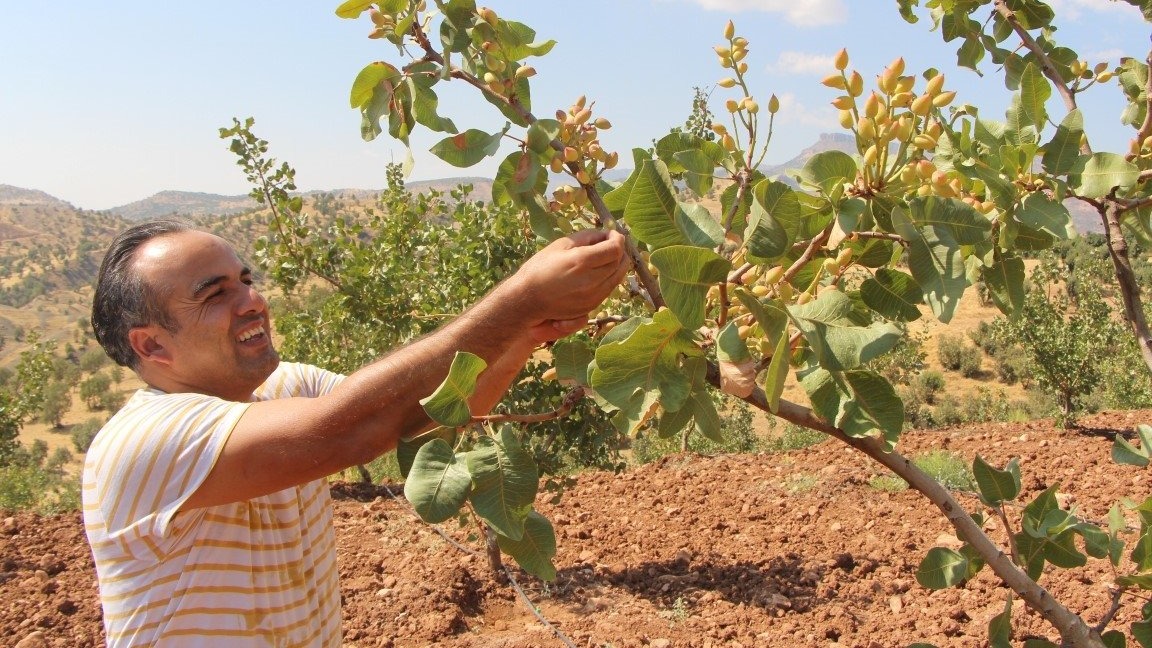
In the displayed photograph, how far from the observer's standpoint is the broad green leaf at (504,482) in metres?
1.00

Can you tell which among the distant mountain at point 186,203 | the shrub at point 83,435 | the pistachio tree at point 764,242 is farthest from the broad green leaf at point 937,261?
the distant mountain at point 186,203

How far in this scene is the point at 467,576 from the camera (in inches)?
194

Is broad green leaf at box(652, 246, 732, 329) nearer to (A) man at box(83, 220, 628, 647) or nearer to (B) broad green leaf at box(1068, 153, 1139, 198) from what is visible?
(A) man at box(83, 220, 628, 647)

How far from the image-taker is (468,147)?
3.81 feet

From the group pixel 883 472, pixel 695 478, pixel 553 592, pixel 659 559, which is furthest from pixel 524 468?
pixel 883 472

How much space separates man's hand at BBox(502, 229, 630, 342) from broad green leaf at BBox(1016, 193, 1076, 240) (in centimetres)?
53

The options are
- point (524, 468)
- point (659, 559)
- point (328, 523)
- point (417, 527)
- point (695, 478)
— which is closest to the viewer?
point (524, 468)

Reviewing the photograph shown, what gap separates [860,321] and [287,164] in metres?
5.36

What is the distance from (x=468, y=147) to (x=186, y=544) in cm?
104

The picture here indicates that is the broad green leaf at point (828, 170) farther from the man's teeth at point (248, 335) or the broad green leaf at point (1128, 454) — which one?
the man's teeth at point (248, 335)

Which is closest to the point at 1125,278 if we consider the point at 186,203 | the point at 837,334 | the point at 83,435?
the point at 837,334

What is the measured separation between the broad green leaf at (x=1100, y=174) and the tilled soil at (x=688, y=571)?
2841 mm

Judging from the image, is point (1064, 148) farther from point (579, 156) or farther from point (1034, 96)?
point (579, 156)

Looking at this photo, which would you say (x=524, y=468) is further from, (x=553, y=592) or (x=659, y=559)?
(x=659, y=559)
